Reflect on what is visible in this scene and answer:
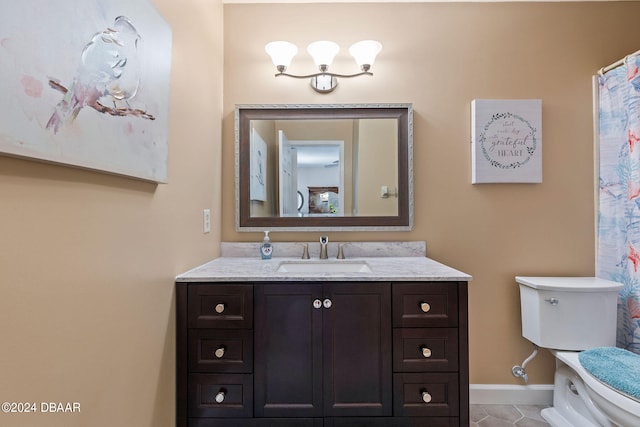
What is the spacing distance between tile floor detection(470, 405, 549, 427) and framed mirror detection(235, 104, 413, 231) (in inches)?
42.1

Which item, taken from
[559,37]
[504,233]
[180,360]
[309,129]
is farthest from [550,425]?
[559,37]

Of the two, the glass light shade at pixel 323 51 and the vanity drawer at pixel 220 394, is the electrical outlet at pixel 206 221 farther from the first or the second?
the glass light shade at pixel 323 51

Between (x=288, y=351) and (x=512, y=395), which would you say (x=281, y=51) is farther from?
(x=512, y=395)

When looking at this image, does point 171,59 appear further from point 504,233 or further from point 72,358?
point 504,233

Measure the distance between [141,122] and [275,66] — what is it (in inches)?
44.3

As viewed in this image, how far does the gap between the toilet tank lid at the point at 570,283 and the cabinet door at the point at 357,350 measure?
3.10ft

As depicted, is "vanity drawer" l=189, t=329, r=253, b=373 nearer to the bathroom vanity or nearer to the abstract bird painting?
the bathroom vanity

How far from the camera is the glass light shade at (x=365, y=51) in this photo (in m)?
1.74

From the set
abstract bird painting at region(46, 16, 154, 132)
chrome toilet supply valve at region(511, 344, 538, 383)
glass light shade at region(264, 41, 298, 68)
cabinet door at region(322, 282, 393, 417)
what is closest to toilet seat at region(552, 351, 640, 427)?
chrome toilet supply valve at region(511, 344, 538, 383)

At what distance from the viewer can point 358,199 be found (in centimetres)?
187

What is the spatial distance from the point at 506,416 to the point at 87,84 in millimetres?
2301

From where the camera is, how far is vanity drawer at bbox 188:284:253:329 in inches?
51.1

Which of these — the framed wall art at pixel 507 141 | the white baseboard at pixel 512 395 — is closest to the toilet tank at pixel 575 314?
the white baseboard at pixel 512 395

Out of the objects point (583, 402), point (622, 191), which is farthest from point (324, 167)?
point (583, 402)
